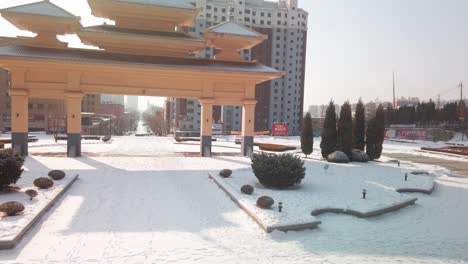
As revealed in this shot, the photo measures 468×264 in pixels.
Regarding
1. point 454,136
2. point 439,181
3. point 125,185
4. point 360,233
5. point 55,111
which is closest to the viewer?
point 360,233

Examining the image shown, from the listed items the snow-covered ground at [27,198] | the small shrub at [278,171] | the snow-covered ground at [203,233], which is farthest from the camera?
the small shrub at [278,171]

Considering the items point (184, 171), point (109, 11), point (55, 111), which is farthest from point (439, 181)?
point (55, 111)

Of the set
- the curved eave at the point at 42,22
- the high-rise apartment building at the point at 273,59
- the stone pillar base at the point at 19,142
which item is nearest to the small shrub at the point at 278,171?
the curved eave at the point at 42,22

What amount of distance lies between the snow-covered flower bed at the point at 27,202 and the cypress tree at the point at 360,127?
72.1ft

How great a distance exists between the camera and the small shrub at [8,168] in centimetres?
1360

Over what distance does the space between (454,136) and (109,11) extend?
6801cm

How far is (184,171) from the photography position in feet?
67.1

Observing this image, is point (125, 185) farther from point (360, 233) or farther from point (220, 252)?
point (360, 233)

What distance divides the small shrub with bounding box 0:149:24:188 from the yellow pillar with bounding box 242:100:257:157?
682 inches

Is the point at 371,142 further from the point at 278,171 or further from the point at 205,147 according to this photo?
the point at 278,171

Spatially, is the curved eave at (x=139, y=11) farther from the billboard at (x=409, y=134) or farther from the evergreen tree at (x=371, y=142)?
the billboard at (x=409, y=134)

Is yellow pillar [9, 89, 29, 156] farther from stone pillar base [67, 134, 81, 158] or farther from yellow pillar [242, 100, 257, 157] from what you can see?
yellow pillar [242, 100, 257, 157]

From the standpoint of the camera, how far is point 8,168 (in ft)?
45.1

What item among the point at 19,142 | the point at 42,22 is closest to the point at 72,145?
the point at 19,142
